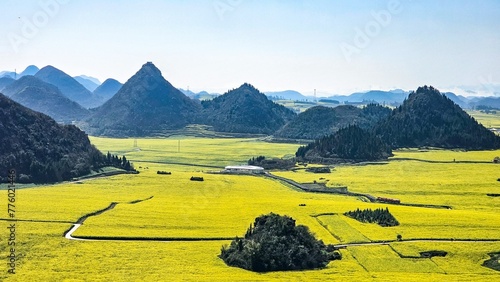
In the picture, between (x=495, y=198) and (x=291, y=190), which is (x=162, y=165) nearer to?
(x=291, y=190)

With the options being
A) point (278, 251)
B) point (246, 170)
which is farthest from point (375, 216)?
point (246, 170)

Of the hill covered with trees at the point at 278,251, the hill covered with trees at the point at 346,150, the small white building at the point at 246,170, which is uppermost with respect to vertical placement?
the hill covered with trees at the point at 346,150

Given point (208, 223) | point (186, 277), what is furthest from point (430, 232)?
point (186, 277)

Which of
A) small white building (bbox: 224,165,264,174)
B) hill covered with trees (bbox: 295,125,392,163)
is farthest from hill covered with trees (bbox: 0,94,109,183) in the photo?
hill covered with trees (bbox: 295,125,392,163)

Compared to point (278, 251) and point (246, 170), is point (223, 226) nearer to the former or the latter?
point (278, 251)

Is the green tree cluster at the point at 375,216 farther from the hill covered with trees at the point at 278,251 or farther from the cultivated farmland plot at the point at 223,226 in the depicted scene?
the hill covered with trees at the point at 278,251

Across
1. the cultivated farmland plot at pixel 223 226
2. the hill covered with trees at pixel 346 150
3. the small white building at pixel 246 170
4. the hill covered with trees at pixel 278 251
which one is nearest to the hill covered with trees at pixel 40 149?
the cultivated farmland plot at pixel 223 226

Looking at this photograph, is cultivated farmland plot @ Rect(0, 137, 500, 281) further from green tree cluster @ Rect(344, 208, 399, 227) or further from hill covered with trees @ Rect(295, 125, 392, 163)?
hill covered with trees @ Rect(295, 125, 392, 163)
